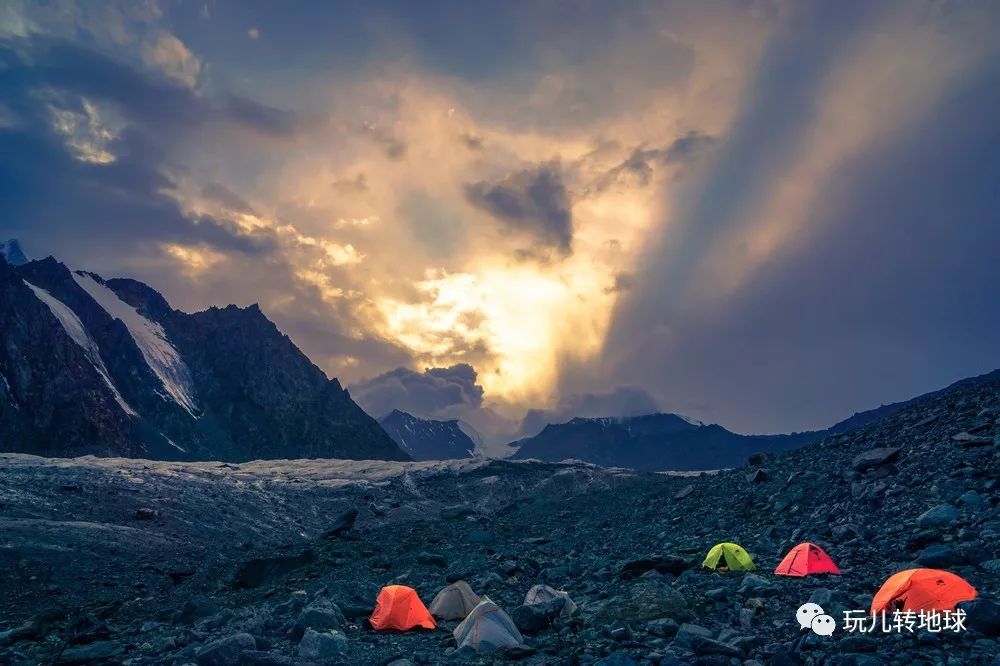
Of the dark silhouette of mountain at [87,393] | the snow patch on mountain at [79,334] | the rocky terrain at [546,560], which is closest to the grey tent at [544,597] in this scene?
the rocky terrain at [546,560]

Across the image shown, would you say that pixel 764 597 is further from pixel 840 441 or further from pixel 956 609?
pixel 840 441

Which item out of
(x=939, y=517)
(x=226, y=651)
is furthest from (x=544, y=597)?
(x=939, y=517)

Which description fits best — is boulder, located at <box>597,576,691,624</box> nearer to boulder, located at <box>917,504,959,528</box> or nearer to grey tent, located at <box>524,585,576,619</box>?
grey tent, located at <box>524,585,576,619</box>

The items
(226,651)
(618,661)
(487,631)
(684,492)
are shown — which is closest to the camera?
(618,661)

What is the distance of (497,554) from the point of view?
31.7 metres

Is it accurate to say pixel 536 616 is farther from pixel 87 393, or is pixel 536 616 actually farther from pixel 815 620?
pixel 87 393

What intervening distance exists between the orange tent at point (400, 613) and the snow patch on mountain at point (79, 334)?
174181mm

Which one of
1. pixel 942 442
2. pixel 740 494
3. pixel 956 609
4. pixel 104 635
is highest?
pixel 942 442

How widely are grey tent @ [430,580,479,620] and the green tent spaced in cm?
787

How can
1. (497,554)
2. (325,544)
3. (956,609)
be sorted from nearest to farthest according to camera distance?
1. (956,609)
2. (497,554)
3. (325,544)

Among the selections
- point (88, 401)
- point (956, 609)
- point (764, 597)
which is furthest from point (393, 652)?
point (88, 401)

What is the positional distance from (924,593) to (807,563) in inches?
220

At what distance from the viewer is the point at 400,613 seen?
18.1 metres

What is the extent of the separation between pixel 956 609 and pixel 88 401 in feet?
580
